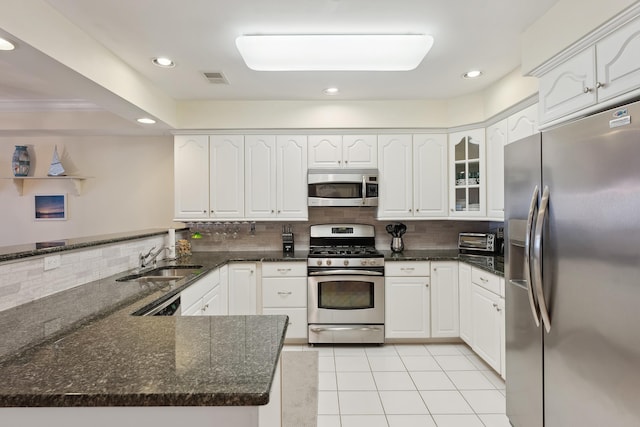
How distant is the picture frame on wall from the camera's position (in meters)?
3.90

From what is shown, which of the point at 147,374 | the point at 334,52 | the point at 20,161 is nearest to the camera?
the point at 147,374

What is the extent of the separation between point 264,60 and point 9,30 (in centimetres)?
143

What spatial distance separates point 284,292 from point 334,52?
7.22 feet

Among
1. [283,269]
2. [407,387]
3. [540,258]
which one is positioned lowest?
[407,387]

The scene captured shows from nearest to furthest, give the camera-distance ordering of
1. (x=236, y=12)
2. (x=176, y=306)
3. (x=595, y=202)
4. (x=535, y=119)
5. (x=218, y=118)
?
(x=595, y=202)
(x=236, y=12)
(x=176, y=306)
(x=535, y=119)
(x=218, y=118)

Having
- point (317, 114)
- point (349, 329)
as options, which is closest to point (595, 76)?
point (317, 114)

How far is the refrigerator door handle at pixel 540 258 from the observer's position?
1568mm

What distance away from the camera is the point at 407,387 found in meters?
2.55

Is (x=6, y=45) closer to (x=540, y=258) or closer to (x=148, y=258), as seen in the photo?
(x=148, y=258)

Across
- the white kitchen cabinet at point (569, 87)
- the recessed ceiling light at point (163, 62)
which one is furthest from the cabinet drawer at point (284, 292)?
the white kitchen cabinet at point (569, 87)

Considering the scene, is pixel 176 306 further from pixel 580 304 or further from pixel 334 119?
pixel 334 119

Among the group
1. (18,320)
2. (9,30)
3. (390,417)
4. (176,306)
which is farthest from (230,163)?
(390,417)

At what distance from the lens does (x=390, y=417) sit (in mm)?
2182

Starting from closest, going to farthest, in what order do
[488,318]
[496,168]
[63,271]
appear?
[63,271] → [488,318] → [496,168]
